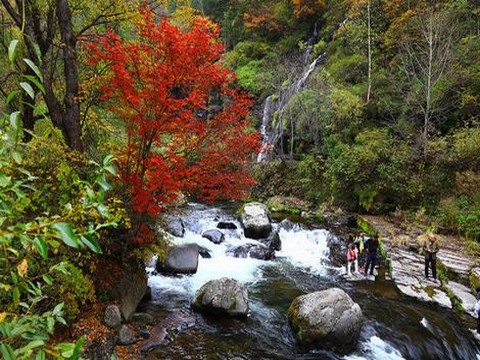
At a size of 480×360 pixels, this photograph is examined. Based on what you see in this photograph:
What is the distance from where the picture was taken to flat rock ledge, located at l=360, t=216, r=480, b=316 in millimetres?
9594

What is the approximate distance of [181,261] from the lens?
1096cm

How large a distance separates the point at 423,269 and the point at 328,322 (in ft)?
18.7

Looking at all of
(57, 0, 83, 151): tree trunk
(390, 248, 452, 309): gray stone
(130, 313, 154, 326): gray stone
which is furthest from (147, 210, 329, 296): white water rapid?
(57, 0, 83, 151): tree trunk

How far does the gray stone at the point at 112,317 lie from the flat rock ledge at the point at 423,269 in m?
7.73

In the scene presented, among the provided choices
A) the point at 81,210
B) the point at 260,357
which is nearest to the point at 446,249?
the point at 260,357

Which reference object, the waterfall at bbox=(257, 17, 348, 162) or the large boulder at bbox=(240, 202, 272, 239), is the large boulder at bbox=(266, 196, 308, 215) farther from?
the large boulder at bbox=(240, 202, 272, 239)

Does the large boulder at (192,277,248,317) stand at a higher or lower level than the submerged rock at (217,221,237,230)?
lower

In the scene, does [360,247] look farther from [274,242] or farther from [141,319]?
[141,319]

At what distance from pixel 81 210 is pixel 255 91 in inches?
1248

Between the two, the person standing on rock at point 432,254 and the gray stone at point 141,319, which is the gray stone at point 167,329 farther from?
the person standing on rock at point 432,254

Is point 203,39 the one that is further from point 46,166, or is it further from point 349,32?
point 349,32

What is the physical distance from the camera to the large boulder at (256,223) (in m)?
15.1

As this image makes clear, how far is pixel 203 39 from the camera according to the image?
6.85 metres

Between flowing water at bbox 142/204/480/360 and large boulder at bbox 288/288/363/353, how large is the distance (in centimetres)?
20
